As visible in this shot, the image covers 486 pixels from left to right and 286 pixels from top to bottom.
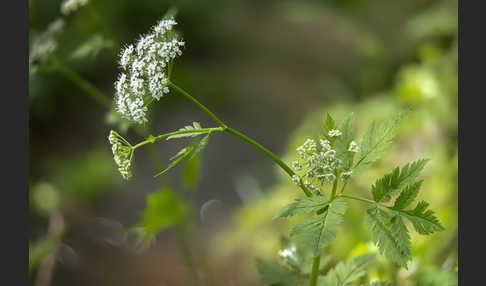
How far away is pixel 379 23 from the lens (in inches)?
163

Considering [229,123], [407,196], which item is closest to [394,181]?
[407,196]

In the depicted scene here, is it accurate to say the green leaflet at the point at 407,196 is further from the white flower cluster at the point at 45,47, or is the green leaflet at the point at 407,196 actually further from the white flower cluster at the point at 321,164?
the white flower cluster at the point at 45,47

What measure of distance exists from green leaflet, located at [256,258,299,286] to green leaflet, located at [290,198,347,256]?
1.28 ft

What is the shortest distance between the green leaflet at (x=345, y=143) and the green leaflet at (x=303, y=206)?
0.12 metres

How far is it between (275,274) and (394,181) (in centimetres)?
47

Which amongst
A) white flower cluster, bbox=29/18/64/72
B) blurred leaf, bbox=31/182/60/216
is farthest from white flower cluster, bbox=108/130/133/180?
blurred leaf, bbox=31/182/60/216

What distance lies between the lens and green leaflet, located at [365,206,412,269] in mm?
932

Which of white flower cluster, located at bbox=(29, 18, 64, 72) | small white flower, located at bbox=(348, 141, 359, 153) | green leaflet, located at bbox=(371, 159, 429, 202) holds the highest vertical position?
white flower cluster, located at bbox=(29, 18, 64, 72)

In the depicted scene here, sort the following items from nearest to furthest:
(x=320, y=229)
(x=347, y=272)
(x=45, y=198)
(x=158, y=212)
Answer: (x=320, y=229), (x=347, y=272), (x=158, y=212), (x=45, y=198)

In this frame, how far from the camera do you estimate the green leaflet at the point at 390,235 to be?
3.06 feet

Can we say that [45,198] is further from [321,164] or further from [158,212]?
[321,164]

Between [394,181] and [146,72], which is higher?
[146,72]

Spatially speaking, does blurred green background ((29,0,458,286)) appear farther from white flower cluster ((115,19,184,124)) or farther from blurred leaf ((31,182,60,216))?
white flower cluster ((115,19,184,124))

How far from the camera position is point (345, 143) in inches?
42.0
